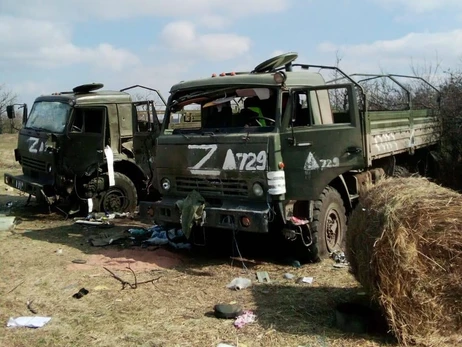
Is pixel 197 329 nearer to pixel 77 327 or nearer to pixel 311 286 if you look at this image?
pixel 77 327

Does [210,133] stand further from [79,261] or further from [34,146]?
[34,146]

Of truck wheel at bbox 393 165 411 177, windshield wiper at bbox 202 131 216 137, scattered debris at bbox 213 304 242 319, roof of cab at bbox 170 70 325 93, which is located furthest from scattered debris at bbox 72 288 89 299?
truck wheel at bbox 393 165 411 177

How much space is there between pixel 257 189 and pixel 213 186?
0.62 m

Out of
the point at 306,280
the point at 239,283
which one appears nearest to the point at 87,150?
the point at 239,283

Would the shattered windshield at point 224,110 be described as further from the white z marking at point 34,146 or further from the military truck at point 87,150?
the white z marking at point 34,146

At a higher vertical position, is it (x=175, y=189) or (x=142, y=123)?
(x=142, y=123)

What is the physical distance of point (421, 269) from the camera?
377cm

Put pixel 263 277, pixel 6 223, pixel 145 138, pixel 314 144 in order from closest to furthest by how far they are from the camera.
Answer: pixel 263 277 → pixel 314 144 → pixel 6 223 → pixel 145 138

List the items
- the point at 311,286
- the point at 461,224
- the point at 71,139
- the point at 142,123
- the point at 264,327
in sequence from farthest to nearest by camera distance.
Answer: the point at 142,123
the point at 71,139
the point at 311,286
the point at 264,327
the point at 461,224

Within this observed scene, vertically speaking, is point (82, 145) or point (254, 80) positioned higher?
point (254, 80)

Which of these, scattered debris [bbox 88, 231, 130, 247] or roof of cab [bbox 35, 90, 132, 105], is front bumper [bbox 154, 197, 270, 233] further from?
roof of cab [bbox 35, 90, 132, 105]

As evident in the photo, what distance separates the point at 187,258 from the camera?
674 cm

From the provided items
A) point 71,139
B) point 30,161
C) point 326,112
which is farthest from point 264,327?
point 30,161

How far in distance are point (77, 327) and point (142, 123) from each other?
6080 mm
